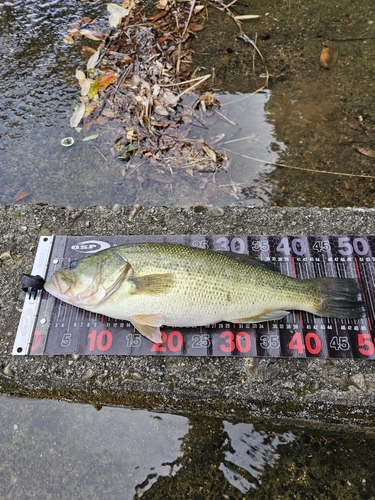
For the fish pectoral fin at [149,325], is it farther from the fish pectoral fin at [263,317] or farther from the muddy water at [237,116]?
the muddy water at [237,116]

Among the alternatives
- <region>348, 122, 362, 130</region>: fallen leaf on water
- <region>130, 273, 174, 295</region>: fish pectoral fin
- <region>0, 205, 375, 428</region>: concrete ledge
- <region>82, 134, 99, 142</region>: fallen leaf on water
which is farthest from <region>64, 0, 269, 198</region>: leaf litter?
<region>0, 205, 375, 428</region>: concrete ledge

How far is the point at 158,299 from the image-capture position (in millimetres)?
2596

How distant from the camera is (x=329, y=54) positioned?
5.05 m

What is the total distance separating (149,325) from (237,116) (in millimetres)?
3119

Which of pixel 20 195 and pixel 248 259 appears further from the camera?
pixel 20 195

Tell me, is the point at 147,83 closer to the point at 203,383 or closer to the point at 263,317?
the point at 263,317

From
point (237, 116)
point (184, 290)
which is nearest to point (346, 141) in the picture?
point (237, 116)

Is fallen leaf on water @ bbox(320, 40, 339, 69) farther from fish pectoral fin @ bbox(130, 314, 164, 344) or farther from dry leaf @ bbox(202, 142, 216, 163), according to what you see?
fish pectoral fin @ bbox(130, 314, 164, 344)

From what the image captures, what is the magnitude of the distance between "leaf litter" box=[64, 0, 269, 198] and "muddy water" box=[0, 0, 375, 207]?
10 centimetres

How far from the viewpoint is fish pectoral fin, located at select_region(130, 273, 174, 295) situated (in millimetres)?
2598

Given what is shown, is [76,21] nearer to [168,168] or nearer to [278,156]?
[168,168]

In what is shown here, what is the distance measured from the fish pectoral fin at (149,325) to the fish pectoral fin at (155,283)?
19 centimetres

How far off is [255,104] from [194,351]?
339 centimetres

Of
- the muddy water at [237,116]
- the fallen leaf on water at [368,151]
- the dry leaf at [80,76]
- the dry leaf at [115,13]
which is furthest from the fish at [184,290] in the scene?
the dry leaf at [115,13]
